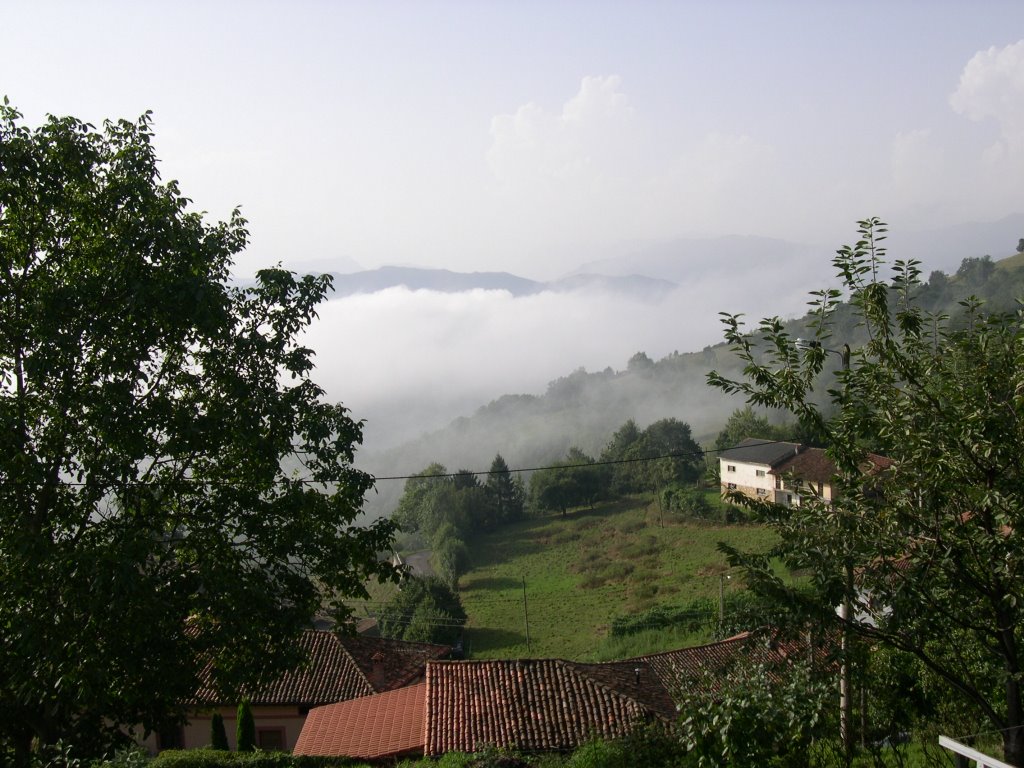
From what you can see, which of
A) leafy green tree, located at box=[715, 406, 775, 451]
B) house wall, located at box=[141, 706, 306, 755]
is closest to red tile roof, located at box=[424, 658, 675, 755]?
house wall, located at box=[141, 706, 306, 755]

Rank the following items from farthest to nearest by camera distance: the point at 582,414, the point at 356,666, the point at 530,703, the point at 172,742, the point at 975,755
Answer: the point at 582,414, the point at 356,666, the point at 172,742, the point at 530,703, the point at 975,755

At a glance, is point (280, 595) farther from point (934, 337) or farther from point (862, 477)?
point (934, 337)

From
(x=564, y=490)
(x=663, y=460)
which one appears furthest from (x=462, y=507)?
(x=663, y=460)

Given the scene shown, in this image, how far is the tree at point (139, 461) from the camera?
770 cm

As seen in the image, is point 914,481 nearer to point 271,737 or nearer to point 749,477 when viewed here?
point 271,737

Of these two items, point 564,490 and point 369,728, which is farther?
point 564,490

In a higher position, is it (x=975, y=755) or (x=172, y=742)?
(x=975, y=755)

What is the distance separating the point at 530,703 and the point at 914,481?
13.1m

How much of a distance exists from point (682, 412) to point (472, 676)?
399ft

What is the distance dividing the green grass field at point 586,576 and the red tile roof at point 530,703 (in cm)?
1467

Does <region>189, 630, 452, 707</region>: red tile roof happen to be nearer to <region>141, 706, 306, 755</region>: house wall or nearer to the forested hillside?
<region>141, 706, 306, 755</region>: house wall

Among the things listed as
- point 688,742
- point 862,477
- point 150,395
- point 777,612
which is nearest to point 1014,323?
point 862,477

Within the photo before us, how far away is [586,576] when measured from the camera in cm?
5288

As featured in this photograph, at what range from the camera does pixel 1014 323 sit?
21.4 ft
